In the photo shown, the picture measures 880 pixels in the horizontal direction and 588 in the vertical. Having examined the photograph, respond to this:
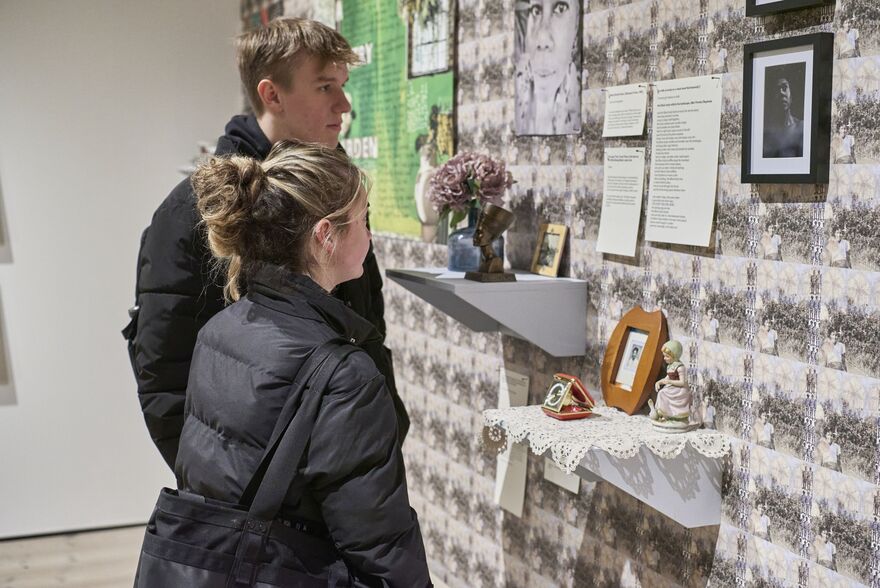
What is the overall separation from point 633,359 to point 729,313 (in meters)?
0.31

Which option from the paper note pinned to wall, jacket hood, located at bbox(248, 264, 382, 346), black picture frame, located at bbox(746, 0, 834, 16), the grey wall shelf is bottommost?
the grey wall shelf

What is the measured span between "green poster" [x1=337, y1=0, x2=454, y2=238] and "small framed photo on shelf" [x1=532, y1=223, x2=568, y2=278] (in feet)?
2.03

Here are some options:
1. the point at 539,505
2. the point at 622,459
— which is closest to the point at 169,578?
the point at 622,459

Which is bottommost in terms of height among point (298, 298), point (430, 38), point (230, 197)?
point (298, 298)

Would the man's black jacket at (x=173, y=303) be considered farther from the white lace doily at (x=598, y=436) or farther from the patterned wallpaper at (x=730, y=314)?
the patterned wallpaper at (x=730, y=314)

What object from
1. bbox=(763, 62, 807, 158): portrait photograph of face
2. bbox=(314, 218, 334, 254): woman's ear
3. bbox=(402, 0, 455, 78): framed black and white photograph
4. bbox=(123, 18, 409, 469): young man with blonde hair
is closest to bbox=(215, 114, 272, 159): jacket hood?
bbox=(123, 18, 409, 469): young man with blonde hair

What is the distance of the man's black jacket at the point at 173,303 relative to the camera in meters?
2.19

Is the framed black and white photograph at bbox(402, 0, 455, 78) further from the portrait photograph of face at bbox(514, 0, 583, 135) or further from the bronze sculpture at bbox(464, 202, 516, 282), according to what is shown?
the bronze sculpture at bbox(464, 202, 516, 282)

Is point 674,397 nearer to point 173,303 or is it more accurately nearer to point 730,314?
point 730,314

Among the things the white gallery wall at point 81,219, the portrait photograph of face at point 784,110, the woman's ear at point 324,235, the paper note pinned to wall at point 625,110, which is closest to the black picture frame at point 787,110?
the portrait photograph of face at point 784,110

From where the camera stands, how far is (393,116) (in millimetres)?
3535

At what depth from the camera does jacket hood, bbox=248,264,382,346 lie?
1.58 meters

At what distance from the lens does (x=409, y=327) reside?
11.5ft

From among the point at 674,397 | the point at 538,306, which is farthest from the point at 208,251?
the point at 674,397
